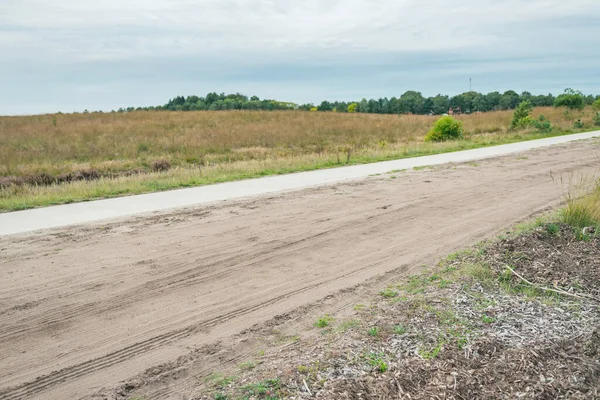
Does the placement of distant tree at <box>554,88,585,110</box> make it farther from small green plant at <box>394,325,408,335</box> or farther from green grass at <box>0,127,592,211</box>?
small green plant at <box>394,325,408,335</box>

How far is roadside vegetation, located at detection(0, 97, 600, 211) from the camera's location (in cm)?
1416

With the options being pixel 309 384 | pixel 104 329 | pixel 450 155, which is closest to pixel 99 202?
pixel 104 329

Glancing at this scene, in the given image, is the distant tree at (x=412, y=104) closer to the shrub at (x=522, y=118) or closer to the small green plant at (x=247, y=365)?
the shrub at (x=522, y=118)

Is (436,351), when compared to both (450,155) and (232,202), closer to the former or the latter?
(232,202)

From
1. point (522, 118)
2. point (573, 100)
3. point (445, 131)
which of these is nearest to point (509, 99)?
point (573, 100)

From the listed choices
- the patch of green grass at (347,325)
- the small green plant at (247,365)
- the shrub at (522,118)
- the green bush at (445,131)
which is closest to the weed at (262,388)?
the small green plant at (247,365)

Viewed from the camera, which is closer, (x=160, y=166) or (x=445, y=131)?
(x=160, y=166)

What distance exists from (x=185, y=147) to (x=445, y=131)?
1418 centimetres

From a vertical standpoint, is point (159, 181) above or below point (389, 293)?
above

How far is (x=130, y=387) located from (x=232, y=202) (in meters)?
7.20

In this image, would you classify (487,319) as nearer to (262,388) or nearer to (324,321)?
(324,321)

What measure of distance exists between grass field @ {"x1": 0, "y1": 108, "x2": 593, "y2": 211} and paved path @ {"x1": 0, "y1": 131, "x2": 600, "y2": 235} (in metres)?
0.85

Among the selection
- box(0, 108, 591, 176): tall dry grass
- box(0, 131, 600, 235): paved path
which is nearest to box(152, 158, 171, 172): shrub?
box(0, 108, 591, 176): tall dry grass

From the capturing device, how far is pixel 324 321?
512 cm
